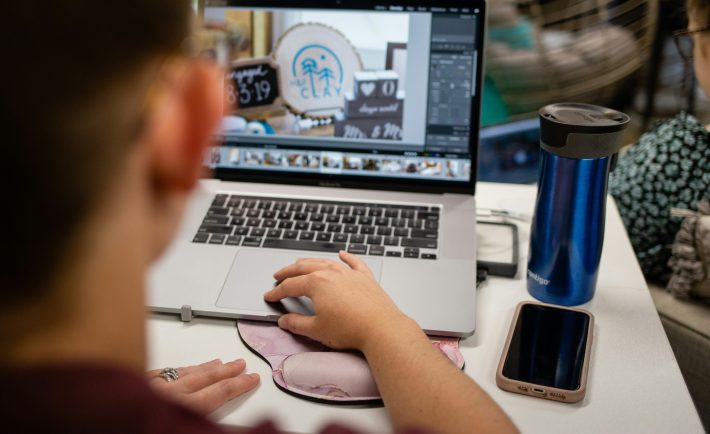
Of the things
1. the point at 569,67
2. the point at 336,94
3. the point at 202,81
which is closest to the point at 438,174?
the point at 336,94

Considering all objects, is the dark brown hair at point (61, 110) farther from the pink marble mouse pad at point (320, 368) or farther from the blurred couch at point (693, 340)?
the blurred couch at point (693, 340)

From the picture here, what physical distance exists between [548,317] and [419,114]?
1.24 ft

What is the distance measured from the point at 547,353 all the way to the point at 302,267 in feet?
1.04

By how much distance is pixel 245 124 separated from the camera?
1187 millimetres

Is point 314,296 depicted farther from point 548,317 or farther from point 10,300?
point 10,300

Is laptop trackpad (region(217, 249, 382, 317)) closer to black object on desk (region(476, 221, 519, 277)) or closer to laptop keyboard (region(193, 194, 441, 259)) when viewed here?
laptop keyboard (region(193, 194, 441, 259))

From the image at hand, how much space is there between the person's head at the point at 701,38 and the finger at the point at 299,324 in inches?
33.1

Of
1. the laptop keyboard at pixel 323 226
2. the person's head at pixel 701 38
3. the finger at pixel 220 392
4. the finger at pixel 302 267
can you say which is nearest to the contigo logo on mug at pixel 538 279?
the laptop keyboard at pixel 323 226

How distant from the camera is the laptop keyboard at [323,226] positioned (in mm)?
1059

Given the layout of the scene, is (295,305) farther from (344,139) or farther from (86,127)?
(86,127)

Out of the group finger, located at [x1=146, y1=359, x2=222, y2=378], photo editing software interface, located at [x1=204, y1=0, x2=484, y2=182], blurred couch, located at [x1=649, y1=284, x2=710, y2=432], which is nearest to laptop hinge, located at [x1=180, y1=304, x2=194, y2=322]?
finger, located at [x1=146, y1=359, x2=222, y2=378]

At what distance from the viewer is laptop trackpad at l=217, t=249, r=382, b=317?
0.93m

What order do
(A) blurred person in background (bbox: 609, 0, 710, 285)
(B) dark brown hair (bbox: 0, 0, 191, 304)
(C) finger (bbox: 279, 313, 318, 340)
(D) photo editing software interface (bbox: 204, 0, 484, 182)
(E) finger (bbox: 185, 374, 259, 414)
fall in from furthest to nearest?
(A) blurred person in background (bbox: 609, 0, 710, 285) < (D) photo editing software interface (bbox: 204, 0, 484, 182) < (C) finger (bbox: 279, 313, 318, 340) < (E) finger (bbox: 185, 374, 259, 414) < (B) dark brown hair (bbox: 0, 0, 191, 304)

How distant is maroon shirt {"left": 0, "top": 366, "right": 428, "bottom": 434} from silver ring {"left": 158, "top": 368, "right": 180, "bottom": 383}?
438mm
